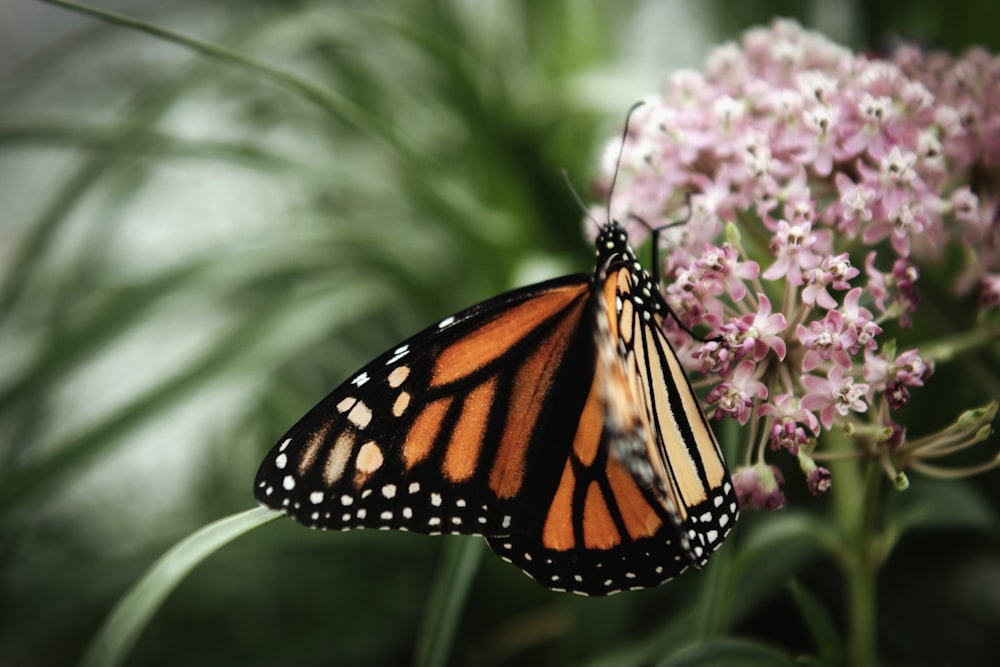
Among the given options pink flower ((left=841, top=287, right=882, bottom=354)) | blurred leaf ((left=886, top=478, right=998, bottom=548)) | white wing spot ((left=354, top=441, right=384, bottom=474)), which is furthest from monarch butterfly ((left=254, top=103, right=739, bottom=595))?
blurred leaf ((left=886, top=478, right=998, bottom=548))

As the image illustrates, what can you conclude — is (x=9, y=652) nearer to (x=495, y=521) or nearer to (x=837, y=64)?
(x=495, y=521)

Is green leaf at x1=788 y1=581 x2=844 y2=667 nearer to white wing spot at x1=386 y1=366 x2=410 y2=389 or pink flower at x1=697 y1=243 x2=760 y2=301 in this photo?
pink flower at x1=697 y1=243 x2=760 y2=301

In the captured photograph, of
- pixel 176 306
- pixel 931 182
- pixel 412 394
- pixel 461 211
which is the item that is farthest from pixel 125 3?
pixel 931 182

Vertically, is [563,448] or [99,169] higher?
[99,169]

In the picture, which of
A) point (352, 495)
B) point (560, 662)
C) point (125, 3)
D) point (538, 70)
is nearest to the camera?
point (352, 495)

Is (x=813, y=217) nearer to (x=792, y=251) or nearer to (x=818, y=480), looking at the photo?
(x=792, y=251)

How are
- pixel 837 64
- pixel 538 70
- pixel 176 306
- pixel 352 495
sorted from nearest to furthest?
1. pixel 352 495
2. pixel 837 64
3. pixel 176 306
4. pixel 538 70

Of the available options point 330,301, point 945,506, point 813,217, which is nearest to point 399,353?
point 813,217
